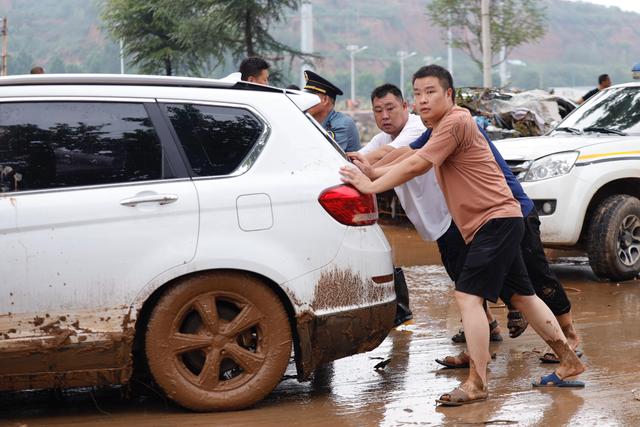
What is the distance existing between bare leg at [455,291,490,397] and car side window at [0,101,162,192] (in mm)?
1772

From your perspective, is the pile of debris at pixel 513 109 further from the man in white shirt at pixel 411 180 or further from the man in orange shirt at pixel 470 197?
the man in orange shirt at pixel 470 197

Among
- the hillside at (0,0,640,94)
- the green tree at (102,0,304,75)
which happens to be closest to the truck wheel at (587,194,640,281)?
the green tree at (102,0,304,75)

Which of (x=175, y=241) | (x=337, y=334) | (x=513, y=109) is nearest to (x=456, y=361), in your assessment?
(x=337, y=334)

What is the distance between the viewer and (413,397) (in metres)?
5.75

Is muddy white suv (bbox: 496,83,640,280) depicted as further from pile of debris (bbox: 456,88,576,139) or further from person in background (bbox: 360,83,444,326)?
pile of debris (bbox: 456,88,576,139)

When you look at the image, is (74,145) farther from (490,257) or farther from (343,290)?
(490,257)

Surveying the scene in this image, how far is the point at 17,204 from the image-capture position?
16.6ft

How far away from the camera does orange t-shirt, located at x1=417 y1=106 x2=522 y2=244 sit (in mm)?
5539

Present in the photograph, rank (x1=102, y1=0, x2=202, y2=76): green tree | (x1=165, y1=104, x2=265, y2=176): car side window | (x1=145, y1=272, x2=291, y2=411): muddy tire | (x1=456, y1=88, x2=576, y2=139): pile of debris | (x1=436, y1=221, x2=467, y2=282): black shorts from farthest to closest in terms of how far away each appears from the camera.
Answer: (x1=102, y1=0, x2=202, y2=76): green tree
(x1=456, y1=88, x2=576, y2=139): pile of debris
(x1=436, y1=221, x2=467, y2=282): black shorts
(x1=165, y1=104, x2=265, y2=176): car side window
(x1=145, y1=272, x2=291, y2=411): muddy tire

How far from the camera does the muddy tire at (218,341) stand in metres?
5.22

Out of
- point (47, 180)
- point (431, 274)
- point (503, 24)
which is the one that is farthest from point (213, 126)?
point (503, 24)

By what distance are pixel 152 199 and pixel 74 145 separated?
1.61 ft

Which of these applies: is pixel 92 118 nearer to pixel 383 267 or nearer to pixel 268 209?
pixel 268 209

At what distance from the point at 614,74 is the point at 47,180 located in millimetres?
129681
